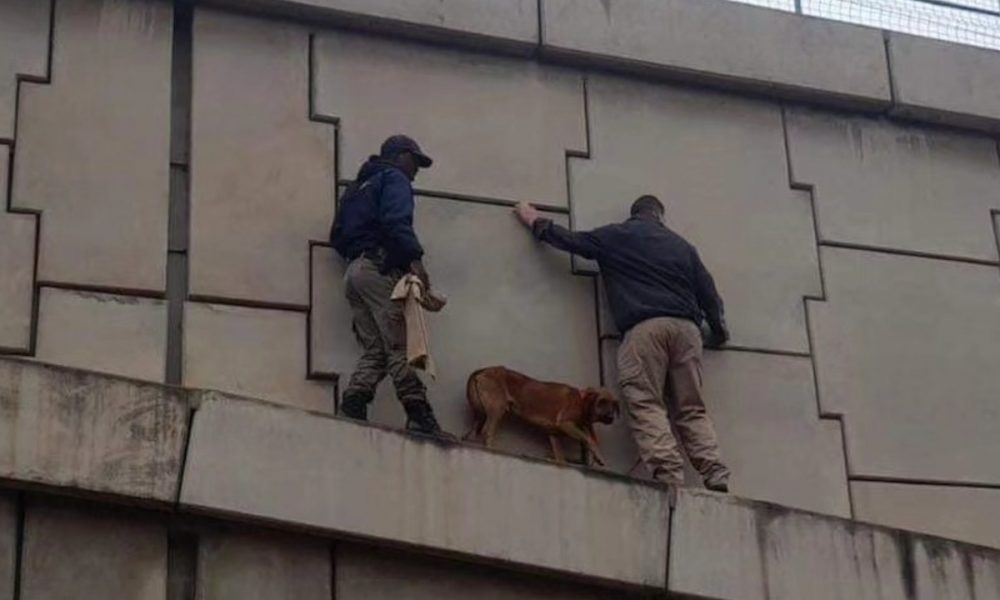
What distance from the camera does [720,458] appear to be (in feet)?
38.3

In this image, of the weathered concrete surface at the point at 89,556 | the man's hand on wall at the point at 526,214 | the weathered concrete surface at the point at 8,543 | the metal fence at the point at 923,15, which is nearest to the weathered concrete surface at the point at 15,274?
the weathered concrete surface at the point at 8,543

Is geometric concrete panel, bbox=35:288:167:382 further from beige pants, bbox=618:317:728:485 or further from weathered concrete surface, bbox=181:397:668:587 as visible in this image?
beige pants, bbox=618:317:728:485

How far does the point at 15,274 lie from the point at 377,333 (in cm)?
216

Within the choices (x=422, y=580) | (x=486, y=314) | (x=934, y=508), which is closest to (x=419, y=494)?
(x=422, y=580)

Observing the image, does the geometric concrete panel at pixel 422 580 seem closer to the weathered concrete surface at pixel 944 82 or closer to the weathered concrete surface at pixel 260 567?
the weathered concrete surface at pixel 260 567

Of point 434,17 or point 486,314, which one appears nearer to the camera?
point 486,314

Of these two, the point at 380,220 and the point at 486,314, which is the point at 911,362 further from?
the point at 380,220

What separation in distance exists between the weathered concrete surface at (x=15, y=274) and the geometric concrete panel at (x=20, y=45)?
517 millimetres

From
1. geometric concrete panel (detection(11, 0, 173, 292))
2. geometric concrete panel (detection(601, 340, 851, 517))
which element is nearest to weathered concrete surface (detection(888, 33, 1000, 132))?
geometric concrete panel (detection(601, 340, 851, 517))

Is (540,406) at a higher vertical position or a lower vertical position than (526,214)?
lower

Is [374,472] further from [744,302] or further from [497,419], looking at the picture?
[744,302]

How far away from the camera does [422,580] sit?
1044cm

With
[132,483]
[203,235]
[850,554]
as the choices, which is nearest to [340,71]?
[203,235]

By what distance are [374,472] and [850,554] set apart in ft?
10.1
